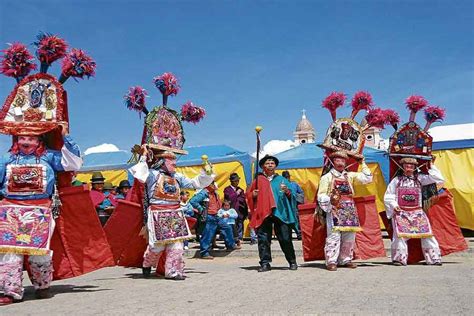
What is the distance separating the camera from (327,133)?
7.95m

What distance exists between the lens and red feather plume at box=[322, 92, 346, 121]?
7930 mm

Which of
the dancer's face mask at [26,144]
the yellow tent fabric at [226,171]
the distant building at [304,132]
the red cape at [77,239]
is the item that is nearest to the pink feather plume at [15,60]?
the dancer's face mask at [26,144]

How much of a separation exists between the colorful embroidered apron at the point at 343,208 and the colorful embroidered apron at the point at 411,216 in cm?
76

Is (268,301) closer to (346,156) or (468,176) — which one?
(346,156)

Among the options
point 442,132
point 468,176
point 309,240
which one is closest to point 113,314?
point 309,240

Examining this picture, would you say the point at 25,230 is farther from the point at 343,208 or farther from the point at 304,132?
the point at 304,132

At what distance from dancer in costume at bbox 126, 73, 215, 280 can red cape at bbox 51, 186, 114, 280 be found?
76cm

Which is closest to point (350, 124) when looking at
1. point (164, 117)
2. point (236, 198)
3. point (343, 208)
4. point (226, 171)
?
point (343, 208)

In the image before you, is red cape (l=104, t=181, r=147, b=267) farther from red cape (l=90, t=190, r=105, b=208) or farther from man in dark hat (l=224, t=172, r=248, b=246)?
man in dark hat (l=224, t=172, r=248, b=246)

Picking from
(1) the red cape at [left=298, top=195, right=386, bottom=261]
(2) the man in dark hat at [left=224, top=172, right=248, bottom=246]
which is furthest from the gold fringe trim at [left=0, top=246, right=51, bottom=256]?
(2) the man in dark hat at [left=224, top=172, right=248, bottom=246]

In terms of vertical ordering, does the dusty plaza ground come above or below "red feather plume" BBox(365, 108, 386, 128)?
below

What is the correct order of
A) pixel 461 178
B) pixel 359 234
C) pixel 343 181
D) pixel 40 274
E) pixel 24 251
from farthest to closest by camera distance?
pixel 461 178
pixel 359 234
pixel 343 181
pixel 40 274
pixel 24 251

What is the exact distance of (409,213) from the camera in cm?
789

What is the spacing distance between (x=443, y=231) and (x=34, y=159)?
6272 millimetres
